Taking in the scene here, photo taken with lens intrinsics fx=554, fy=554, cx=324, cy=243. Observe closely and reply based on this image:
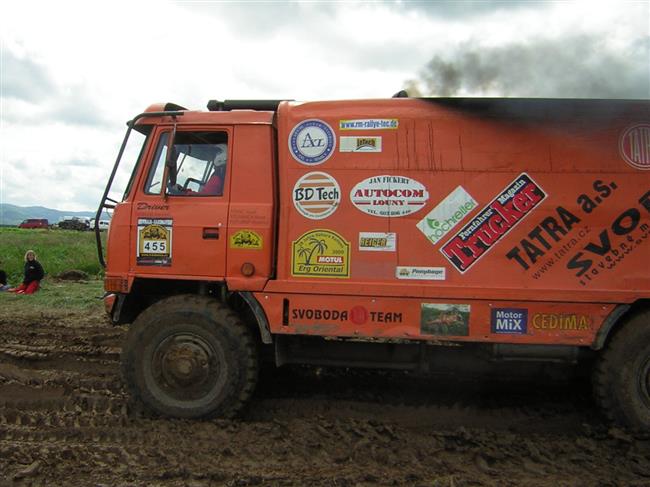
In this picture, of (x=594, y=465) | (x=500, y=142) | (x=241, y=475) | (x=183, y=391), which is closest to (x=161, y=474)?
(x=241, y=475)

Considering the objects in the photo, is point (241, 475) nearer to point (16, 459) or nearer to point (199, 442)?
point (199, 442)

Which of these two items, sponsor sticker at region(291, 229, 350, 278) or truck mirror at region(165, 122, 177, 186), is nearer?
sponsor sticker at region(291, 229, 350, 278)

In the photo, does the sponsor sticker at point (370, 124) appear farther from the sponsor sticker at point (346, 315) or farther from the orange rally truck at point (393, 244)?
the sponsor sticker at point (346, 315)

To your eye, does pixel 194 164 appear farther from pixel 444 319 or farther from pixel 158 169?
pixel 444 319

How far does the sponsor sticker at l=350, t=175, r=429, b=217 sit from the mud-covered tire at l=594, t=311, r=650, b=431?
2039 millimetres

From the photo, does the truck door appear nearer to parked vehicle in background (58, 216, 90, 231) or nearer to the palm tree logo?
the palm tree logo

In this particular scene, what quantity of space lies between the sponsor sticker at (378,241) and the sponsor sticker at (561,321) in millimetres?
1358

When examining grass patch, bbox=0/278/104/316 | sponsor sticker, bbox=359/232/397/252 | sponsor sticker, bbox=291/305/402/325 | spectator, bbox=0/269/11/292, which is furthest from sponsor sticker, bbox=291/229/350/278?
spectator, bbox=0/269/11/292

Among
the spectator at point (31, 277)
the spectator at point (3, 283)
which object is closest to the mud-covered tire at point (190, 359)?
the spectator at point (31, 277)

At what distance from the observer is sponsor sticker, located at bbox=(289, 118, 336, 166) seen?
16.3 feet

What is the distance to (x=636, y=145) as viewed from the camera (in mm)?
4730

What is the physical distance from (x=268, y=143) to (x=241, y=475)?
2.81m

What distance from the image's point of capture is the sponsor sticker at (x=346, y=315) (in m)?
4.83

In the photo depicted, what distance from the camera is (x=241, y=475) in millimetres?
4051
